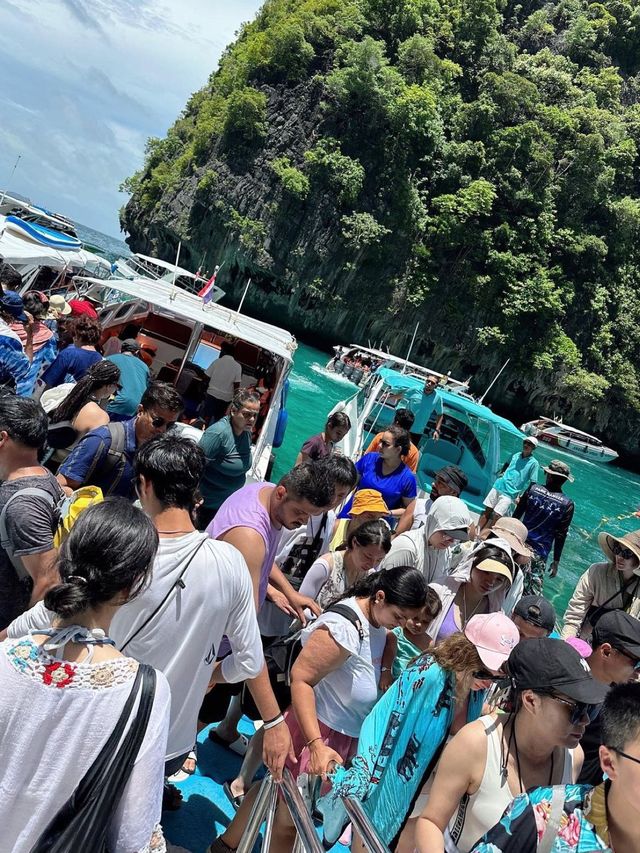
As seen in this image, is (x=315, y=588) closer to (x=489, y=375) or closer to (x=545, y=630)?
(x=545, y=630)

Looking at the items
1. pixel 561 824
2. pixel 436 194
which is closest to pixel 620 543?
pixel 561 824

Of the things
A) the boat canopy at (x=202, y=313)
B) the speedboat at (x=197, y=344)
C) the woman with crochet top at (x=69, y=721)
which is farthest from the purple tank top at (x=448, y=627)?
the boat canopy at (x=202, y=313)

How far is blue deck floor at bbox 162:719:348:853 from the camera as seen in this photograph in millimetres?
2773

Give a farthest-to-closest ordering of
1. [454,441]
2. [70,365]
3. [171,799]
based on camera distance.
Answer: [454,441] → [70,365] → [171,799]

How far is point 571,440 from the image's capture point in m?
35.6

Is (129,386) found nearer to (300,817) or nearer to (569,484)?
(300,817)

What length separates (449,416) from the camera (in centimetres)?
1341

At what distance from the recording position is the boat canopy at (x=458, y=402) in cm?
1082

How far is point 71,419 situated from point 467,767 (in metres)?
2.98

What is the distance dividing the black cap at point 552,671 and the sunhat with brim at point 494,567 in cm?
145

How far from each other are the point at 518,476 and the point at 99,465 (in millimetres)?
6172

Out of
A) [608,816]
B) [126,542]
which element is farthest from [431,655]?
[126,542]

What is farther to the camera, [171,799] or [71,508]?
[171,799]

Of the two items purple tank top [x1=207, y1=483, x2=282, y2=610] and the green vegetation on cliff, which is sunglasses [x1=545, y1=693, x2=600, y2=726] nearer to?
purple tank top [x1=207, y1=483, x2=282, y2=610]
